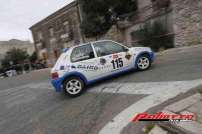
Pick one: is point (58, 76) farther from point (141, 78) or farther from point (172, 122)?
point (172, 122)

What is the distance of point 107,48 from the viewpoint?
7148 millimetres

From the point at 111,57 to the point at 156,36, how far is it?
8.78 meters

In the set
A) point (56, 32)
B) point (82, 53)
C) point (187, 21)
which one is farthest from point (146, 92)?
point (56, 32)

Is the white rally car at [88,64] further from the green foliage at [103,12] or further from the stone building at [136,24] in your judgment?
the green foliage at [103,12]

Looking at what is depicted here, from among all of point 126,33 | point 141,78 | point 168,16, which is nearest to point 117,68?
point 141,78

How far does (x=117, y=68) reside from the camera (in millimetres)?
7207

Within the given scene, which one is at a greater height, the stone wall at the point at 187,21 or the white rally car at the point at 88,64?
the stone wall at the point at 187,21

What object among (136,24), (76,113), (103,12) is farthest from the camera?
(103,12)

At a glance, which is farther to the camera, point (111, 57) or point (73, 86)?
point (111, 57)

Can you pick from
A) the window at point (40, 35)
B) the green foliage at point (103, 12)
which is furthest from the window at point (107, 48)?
the window at point (40, 35)

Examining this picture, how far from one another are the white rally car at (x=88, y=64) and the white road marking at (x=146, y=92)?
0.93 metres

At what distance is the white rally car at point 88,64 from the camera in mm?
6445

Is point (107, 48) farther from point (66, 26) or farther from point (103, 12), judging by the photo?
A: point (66, 26)

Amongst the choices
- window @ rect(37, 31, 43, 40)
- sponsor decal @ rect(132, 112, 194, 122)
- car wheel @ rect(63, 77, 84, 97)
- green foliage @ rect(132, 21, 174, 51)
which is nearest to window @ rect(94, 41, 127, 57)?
car wheel @ rect(63, 77, 84, 97)
